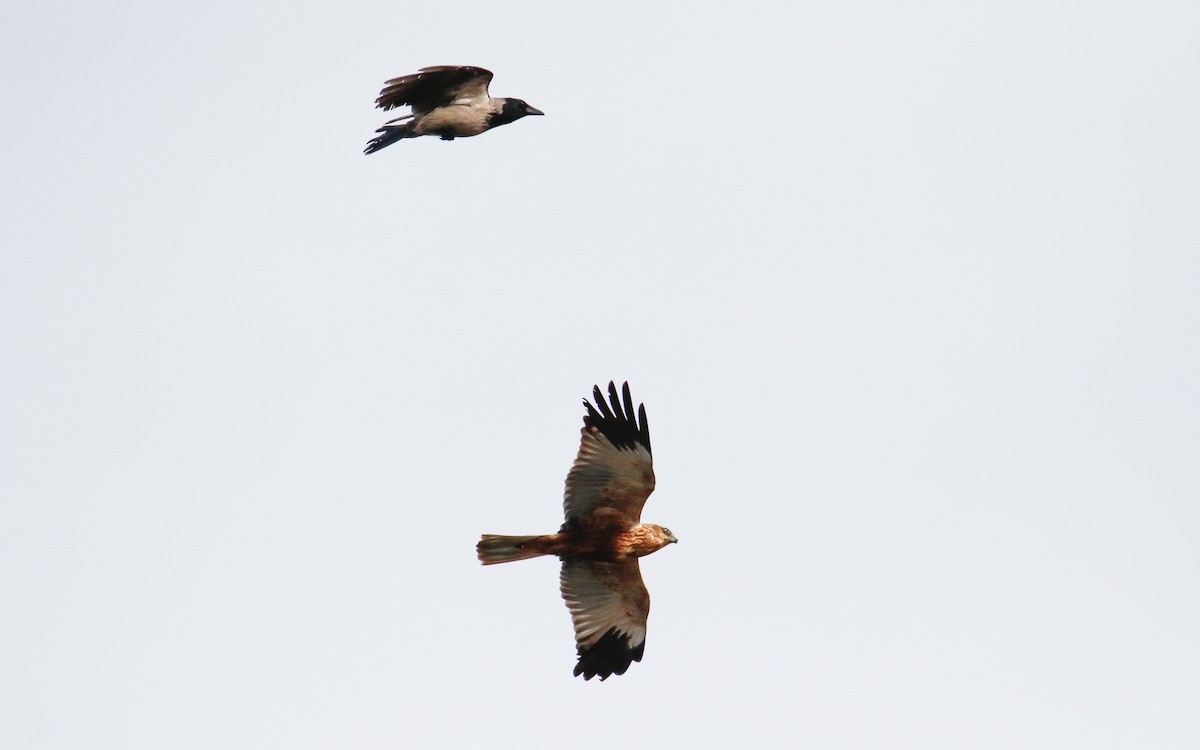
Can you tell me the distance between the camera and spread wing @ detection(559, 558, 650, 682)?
16.2m

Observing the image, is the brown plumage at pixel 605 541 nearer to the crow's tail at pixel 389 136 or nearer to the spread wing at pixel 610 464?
the spread wing at pixel 610 464

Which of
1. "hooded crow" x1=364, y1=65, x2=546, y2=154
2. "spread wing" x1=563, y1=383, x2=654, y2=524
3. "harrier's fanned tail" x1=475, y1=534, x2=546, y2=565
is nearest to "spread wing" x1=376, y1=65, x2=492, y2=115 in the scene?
"hooded crow" x1=364, y1=65, x2=546, y2=154

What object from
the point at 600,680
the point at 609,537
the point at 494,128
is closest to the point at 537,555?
the point at 609,537

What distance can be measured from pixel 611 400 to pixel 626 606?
2611 mm

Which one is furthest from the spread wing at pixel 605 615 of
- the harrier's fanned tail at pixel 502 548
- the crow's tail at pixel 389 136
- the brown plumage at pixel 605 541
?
the crow's tail at pixel 389 136

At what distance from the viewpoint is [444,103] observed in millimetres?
17875

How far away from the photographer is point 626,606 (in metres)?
16.4

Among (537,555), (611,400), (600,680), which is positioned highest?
(611,400)

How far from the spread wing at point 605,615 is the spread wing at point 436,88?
6027 mm

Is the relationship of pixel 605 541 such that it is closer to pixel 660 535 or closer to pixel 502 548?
pixel 660 535

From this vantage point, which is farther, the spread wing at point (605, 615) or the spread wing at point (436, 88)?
the spread wing at point (436, 88)

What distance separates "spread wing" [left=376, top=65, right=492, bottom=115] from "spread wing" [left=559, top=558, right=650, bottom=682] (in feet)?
19.8

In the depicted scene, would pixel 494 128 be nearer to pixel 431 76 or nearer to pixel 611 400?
pixel 431 76

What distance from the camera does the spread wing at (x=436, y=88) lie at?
17500mm
